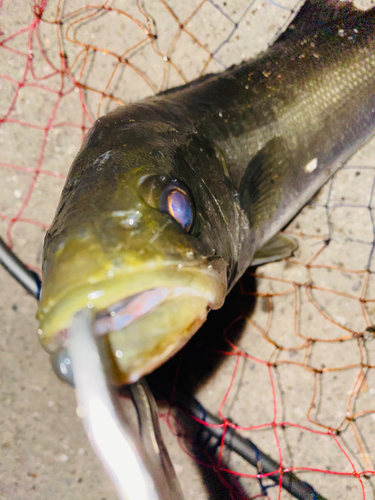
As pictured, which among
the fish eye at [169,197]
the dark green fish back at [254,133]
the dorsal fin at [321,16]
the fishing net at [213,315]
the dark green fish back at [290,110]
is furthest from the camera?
the fishing net at [213,315]

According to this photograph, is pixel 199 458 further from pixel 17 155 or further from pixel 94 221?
pixel 17 155

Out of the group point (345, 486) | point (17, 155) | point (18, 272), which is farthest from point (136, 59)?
point (345, 486)

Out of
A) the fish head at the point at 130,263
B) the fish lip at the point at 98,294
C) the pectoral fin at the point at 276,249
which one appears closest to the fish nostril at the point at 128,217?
the fish head at the point at 130,263

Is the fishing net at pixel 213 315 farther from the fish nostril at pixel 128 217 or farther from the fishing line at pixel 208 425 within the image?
the fish nostril at pixel 128 217

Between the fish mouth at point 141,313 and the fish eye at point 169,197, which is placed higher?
the fish eye at point 169,197

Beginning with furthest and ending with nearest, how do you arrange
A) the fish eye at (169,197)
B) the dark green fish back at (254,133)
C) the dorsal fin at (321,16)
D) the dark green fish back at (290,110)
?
the dorsal fin at (321,16) → the dark green fish back at (290,110) → the dark green fish back at (254,133) → the fish eye at (169,197)

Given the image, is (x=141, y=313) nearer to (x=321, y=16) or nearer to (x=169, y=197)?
(x=169, y=197)

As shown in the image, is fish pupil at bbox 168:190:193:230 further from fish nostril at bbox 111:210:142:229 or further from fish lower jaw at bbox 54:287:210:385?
fish lower jaw at bbox 54:287:210:385

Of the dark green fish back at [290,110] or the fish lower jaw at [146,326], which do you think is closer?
the fish lower jaw at [146,326]
